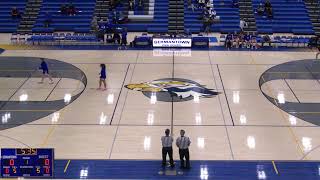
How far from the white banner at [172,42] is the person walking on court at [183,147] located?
19.6 m

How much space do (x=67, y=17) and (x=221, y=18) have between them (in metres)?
12.0

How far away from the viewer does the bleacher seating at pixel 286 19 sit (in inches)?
1646

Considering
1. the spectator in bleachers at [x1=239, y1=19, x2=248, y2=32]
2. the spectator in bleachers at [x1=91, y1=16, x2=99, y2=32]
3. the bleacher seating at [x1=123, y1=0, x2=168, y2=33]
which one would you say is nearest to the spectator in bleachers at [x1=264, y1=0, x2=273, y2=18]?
the spectator in bleachers at [x1=239, y1=19, x2=248, y2=32]

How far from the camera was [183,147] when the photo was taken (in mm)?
18406

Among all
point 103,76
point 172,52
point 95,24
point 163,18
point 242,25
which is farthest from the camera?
point 163,18

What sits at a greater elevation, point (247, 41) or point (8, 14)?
point (8, 14)

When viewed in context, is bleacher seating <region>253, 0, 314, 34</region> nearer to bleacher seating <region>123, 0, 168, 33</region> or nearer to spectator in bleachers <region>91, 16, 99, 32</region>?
bleacher seating <region>123, 0, 168, 33</region>

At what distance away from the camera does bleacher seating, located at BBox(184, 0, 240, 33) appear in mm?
42031

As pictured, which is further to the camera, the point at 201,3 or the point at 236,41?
the point at 201,3

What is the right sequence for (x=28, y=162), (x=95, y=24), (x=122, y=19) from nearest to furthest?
(x=28, y=162)
(x=95, y=24)
(x=122, y=19)

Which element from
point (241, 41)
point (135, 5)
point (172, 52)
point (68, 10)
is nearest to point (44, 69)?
point (172, 52)

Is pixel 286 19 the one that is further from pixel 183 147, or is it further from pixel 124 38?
pixel 183 147

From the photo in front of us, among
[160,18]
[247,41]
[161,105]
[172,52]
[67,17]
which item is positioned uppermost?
[160,18]

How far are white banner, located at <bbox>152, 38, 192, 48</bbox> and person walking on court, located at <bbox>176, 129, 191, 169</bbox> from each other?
64.3 feet
